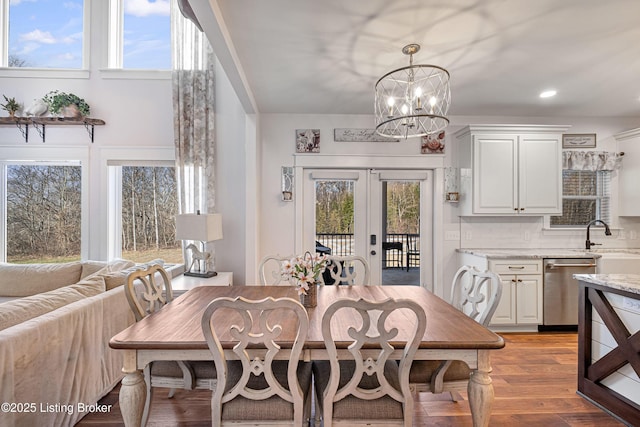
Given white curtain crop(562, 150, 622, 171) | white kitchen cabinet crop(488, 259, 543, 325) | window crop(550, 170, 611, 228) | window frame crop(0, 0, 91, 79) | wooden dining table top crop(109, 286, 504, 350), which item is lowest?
white kitchen cabinet crop(488, 259, 543, 325)

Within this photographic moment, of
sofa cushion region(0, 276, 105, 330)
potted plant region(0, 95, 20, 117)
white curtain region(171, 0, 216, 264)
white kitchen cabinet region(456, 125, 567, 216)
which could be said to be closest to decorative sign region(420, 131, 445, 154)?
white kitchen cabinet region(456, 125, 567, 216)

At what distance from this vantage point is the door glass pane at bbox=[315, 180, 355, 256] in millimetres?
4070

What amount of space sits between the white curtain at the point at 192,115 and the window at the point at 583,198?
4340mm

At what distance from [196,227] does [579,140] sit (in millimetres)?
4713

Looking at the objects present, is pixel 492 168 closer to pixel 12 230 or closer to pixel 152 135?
pixel 152 135

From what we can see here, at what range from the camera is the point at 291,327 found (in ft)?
5.27

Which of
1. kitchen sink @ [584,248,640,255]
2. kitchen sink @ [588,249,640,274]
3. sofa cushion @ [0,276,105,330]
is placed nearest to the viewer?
sofa cushion @ [0,276,105,330]

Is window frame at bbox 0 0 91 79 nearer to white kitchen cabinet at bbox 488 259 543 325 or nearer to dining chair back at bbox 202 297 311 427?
dining chair back at bbox 202 297 311 427

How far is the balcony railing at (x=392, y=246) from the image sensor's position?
408 centimetres

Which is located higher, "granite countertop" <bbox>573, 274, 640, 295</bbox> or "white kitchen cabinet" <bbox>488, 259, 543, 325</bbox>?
"granite countertop" <bbox>573, 274, 640, 295</bbox>

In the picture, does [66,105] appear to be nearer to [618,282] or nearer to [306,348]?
[306,348]

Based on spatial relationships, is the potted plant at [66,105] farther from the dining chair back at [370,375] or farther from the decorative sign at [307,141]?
the dining chair back at [370,375]

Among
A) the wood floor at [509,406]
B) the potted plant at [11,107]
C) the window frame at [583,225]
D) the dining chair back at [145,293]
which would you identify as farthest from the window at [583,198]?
the potted plant at [11,107]

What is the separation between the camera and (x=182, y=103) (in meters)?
3.75
